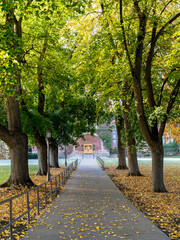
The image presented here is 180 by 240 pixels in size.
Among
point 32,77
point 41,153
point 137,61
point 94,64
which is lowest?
point 41,153

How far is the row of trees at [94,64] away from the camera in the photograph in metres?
10.5

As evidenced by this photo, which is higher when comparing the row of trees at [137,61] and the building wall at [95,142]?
the row of trees at [137,61]

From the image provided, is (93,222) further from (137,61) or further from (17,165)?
(137,61)

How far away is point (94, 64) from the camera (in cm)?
1534

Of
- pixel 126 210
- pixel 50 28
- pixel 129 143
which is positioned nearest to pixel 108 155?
pixel 129 143

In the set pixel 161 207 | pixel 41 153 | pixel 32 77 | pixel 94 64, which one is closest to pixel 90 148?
pixel 41 153

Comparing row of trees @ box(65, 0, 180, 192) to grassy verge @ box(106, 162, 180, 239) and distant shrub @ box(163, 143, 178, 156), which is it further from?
distant shrub @ box(163, 143, 178, 156)

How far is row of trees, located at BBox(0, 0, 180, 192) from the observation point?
10.5 meters

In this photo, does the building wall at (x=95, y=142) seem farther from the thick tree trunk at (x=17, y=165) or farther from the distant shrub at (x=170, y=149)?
the thick tree trunk at (x=17, y=165)

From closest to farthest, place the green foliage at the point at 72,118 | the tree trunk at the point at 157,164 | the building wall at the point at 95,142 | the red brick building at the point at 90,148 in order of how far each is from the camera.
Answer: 1. the tree trunk at the point at 157,164
2. the green foliage at the point at 72,118
3. the red brick building at the point at 90,148
4. the building wall at the point at 95,142

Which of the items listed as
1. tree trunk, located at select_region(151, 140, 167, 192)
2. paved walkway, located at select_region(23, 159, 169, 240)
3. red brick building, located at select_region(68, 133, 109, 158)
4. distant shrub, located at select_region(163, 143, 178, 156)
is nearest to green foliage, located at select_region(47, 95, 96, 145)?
tree trunk, located at select_region(151, 140, 167, 192)

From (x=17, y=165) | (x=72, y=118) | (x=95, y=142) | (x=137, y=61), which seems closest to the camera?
(x=137, y=61)

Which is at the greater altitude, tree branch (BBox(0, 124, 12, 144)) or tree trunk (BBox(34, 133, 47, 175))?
tree branch (BBox(0, 124, 12, 144))

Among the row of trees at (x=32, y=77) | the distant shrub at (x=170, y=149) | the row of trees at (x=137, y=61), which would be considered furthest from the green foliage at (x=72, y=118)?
the distant shrub at (x=170, y=149)
